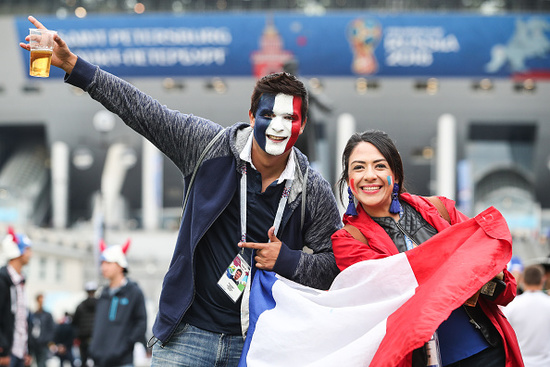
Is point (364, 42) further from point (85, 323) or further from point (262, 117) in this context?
point (262, 117)

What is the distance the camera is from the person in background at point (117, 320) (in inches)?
355

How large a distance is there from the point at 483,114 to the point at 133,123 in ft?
141

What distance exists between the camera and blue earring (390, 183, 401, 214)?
4.21 m

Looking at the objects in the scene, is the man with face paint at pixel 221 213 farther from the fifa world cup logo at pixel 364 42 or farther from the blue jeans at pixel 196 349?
the fifa world cup logo at pixel 364 42

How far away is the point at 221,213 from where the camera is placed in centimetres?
409

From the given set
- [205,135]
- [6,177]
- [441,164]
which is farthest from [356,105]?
[205,135]

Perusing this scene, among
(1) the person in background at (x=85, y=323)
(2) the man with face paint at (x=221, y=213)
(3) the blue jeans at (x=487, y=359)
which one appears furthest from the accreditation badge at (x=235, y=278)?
(1) the person in background at (x=85, y=323)

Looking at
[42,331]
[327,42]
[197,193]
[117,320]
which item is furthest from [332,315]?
[327,42]

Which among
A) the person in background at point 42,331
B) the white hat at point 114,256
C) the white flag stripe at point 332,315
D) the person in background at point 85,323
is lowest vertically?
the person in background at point 42,331

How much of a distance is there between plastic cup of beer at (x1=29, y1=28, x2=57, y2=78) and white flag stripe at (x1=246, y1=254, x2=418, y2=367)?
1.47 meters

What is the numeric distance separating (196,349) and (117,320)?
208 inches

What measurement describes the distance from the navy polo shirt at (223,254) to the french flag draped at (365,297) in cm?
14

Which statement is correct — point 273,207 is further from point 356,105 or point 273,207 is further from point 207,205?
point 356,105

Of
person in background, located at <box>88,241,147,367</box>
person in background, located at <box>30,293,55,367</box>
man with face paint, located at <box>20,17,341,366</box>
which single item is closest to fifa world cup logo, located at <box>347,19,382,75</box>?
person in background, located at <box>30,293,55,367</box>
